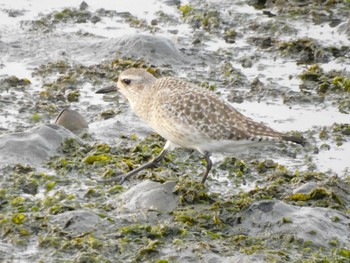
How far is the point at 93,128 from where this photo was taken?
11.8 meters

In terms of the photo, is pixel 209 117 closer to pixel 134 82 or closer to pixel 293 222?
pixel 134 82

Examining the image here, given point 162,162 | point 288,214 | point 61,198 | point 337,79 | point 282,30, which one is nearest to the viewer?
point 288,214

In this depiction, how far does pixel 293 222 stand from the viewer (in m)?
8.88

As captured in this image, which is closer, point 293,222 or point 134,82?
point 293,222

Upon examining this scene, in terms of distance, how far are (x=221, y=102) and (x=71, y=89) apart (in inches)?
150

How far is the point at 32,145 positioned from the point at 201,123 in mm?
2247

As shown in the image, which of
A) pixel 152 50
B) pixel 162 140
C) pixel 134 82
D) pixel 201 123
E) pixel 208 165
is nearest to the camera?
pixel 201 123

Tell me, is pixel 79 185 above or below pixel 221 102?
below

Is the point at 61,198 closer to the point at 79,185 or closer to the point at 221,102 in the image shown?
the point at 79,185

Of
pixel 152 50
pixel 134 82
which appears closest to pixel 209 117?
pixel 134 82

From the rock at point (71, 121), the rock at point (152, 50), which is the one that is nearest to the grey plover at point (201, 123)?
the rock at point (71, 121)

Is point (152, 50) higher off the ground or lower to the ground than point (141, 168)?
higher

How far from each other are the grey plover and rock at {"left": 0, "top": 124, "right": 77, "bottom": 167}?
1.00 m

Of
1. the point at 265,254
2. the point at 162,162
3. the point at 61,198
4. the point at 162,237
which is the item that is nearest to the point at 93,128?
the point at 162,162
